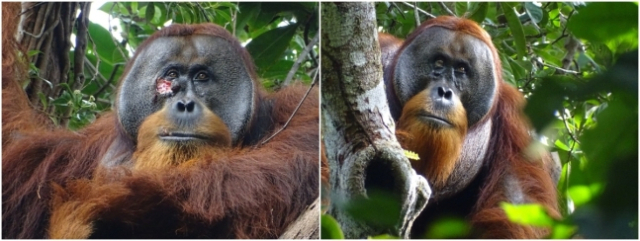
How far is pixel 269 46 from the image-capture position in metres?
2.29

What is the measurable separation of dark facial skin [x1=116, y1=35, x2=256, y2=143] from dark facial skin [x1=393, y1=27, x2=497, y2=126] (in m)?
0.50

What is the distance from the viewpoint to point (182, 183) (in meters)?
2.15

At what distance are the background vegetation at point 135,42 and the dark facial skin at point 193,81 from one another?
0.08m

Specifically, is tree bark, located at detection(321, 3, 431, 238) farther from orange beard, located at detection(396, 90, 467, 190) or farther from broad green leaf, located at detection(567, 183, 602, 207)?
broad green leaf, located at detection(567, 183, 602, 207)

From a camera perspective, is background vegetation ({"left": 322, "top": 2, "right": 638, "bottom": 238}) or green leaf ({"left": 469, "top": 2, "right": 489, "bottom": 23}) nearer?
background vegetation ({"left": 322, "top": 2, "right": 638, "bottom": 238})

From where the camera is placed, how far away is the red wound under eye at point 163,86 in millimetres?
2203

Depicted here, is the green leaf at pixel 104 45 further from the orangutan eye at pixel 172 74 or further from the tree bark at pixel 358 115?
the tree bark at pixel 358 115

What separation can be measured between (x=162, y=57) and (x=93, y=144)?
425 mm

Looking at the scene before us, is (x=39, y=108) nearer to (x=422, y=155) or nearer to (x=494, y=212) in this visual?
(x=422, y=155)

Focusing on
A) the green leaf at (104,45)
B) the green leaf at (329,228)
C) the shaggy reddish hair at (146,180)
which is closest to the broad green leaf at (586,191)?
the green leaf at (329,228)

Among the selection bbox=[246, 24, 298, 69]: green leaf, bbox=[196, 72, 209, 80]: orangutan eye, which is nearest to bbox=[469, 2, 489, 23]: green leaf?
bbox=[246, 24, 298, 69]: green leaf

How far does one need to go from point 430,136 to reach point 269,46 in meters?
0.59

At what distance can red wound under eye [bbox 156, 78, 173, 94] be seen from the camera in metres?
2.20

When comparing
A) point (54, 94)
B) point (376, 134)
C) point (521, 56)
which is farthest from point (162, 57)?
point (521, 56)
